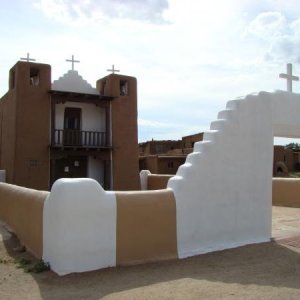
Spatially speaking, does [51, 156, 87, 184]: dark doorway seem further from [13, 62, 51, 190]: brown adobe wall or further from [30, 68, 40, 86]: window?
[30, 68, 40, 86]: window

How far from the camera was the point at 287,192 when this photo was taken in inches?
669

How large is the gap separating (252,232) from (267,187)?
1.10 meters

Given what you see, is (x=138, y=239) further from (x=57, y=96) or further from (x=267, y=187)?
(x=57, y=96)

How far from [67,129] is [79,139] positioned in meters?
0.82

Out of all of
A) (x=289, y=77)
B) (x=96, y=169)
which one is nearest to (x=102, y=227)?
(x=289, y=77)

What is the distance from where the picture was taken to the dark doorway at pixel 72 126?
68.9ft

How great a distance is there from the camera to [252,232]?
9344 mm

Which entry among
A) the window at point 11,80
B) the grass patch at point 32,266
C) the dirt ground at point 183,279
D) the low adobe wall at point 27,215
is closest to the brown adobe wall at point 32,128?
the window at point 11,80

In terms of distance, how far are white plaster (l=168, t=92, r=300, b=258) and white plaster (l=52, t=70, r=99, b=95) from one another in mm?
13650

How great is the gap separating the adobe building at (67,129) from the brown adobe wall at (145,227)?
12906 mm

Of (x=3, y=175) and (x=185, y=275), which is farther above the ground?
(x=3, y=175)

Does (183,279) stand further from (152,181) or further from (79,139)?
(152,181)

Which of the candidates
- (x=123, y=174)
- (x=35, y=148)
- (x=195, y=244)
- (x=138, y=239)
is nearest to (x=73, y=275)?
(x=138, y=239)

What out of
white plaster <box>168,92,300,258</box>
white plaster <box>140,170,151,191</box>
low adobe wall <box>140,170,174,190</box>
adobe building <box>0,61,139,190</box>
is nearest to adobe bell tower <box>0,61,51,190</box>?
adobe building <box>0,61,139,190</box>
